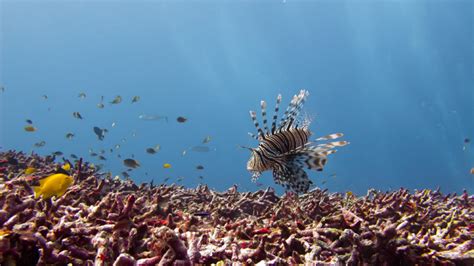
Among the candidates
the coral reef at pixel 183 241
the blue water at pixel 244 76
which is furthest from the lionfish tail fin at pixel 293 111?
the blue water at pixel 244 76

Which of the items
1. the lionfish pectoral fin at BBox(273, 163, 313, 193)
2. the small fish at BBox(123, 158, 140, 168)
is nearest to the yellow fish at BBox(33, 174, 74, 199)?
the lionfish pectoral fin at BBox(273, 163, 313, 193)

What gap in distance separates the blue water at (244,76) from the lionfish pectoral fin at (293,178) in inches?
2181

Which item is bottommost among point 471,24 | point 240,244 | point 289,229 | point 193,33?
point 240,244

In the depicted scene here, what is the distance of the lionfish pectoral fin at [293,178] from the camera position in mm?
3848

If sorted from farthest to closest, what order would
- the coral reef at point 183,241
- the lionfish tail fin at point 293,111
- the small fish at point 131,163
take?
1. the small fish at point 131,163
2. the lionfish tail fin at point 293,111
3. the coral reef at point 183,241

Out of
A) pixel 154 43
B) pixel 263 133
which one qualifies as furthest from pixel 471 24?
pixel 154 43

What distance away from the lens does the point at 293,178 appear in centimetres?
392

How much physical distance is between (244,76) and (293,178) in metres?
102

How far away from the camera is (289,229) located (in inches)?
107

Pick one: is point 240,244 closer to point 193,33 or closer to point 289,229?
point 289,229

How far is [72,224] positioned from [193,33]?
3662 inches

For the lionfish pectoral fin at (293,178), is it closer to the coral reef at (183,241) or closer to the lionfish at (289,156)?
the lionfish at (289,156)

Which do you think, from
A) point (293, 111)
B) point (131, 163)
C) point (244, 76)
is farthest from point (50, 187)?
point (244, 76)

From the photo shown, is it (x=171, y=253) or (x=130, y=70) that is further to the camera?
(x=130, y=70)
